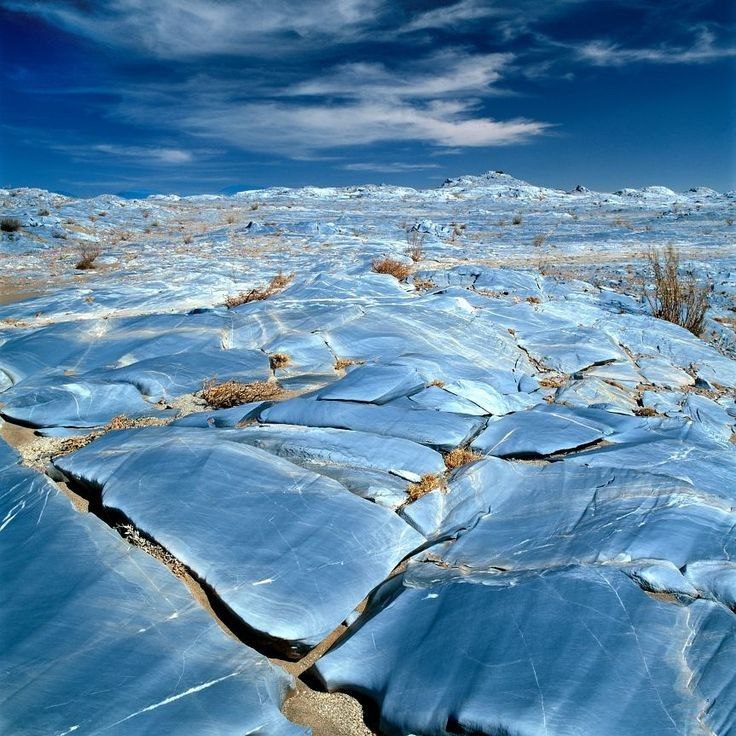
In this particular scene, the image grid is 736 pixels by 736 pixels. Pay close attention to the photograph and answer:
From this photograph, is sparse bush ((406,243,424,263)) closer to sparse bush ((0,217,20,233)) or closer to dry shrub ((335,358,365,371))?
dry shrub ((335,358,365,371))

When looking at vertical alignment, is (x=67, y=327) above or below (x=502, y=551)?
above

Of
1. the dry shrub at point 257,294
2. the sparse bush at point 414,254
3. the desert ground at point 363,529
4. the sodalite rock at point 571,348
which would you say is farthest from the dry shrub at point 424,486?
the sparse bush at point 414,254

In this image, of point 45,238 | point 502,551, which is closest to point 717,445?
point 502,551

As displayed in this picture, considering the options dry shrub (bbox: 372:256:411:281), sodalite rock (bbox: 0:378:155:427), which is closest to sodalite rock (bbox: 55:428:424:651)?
sodalite rock (bbox: 0:378:155:427)

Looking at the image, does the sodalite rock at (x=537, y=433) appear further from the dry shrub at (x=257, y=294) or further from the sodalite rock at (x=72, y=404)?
the dry shrub at (x=257, y=294)

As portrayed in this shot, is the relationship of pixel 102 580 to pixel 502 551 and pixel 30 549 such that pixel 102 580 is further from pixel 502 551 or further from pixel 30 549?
pixel 502 551

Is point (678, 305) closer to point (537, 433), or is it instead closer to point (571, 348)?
point (571, 348)
